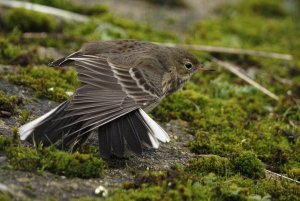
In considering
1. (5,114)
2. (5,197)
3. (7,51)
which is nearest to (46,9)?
(7,51)

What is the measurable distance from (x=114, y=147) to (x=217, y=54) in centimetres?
508

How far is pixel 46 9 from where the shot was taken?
444 inches

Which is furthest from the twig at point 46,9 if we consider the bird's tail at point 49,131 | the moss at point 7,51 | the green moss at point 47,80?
the bird's tail at point 49,131

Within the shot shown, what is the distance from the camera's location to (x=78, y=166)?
20.3 feet

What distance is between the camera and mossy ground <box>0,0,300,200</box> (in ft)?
20.4

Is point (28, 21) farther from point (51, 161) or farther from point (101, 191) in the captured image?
point (101, 191)

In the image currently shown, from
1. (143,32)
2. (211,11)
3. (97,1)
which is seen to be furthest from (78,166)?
(211,11)

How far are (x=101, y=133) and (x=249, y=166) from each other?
1724mm

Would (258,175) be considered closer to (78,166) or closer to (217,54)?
(78,166)

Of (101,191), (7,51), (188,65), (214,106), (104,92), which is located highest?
(104,92)

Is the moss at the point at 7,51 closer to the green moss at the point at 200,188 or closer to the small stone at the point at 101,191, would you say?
the green moss at the point at 200,188

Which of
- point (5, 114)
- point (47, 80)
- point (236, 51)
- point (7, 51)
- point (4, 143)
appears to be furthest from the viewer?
point (236, 51)

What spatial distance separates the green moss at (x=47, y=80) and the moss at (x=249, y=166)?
253 centimetres

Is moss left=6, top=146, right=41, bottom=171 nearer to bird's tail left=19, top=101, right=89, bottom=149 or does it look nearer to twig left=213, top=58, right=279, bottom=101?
bird's tail left=19, top=101, right=89, bottom=149
